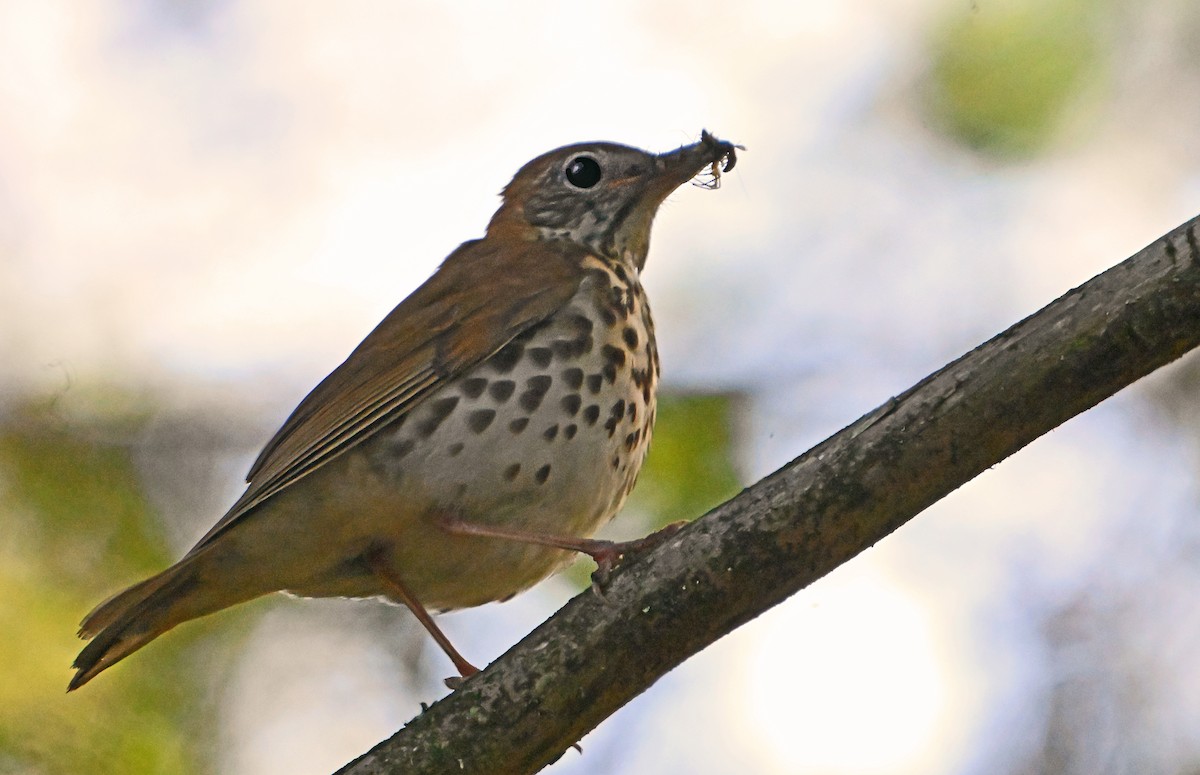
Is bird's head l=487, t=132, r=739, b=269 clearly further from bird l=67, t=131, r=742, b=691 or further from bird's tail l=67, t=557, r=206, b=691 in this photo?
bird's tail l=67, t=557, r=206, b=691

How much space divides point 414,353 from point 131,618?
1068mm

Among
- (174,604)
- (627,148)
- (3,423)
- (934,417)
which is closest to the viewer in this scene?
(934,417)

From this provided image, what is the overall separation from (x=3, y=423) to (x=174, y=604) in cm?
197

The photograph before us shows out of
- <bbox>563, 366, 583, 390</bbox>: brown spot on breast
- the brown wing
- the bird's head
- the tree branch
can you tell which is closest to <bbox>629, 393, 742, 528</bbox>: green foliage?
the bird's head

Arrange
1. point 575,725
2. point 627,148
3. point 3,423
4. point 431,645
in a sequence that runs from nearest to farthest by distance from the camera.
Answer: point 575,725, point 627,148, point 3,423, point 431,645

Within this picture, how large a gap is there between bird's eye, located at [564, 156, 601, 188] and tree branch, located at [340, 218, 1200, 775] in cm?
209

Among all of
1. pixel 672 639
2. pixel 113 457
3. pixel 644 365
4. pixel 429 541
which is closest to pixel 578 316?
pixel 644 365

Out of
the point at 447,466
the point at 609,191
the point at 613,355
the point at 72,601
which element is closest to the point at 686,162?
the point at 609,191

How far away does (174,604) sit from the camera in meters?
3.91

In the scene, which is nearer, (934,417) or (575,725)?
(934,417)

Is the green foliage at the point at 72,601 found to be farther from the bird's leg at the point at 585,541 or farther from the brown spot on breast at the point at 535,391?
the brown spot on breast at the point at 535,391

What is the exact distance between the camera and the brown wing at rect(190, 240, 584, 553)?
4000 mm

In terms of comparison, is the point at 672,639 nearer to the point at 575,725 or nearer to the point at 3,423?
the point at 575,725

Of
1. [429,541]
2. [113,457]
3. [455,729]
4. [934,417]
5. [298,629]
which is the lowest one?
[934,417]
